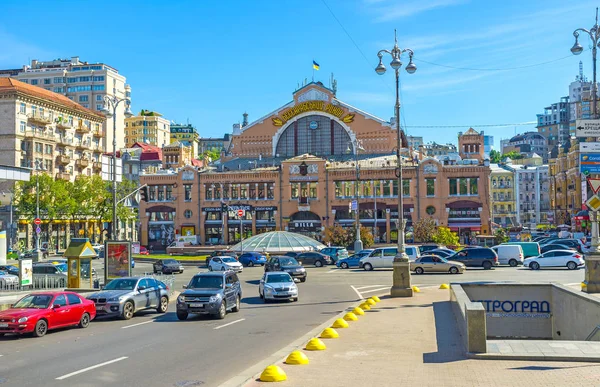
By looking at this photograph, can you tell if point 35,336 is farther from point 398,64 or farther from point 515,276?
point 515,276

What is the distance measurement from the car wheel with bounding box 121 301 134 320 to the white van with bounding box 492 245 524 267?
1359 inches

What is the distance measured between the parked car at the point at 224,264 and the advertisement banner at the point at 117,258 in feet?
50.2

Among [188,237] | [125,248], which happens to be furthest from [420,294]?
[188,237]

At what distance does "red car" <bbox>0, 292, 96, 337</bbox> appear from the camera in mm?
19188

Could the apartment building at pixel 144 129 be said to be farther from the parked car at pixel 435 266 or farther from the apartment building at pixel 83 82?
the parked car at pixel 435 266

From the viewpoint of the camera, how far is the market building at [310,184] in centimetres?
7906

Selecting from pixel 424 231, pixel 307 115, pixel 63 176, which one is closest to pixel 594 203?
pixel 424 231

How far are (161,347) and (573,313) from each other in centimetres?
1303

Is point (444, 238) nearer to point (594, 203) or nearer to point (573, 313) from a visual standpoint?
point (594, 203)

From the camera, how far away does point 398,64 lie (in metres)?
28.0

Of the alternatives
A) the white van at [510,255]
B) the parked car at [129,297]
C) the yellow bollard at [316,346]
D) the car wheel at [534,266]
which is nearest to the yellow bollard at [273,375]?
the yellow bollard at [316,346]

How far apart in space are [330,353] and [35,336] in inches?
400

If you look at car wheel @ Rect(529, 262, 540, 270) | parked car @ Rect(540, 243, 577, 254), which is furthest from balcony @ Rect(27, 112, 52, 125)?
car wheel @ Rect(529, 262, 540, 270)

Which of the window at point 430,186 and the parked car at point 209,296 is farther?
the window at point 430,186
